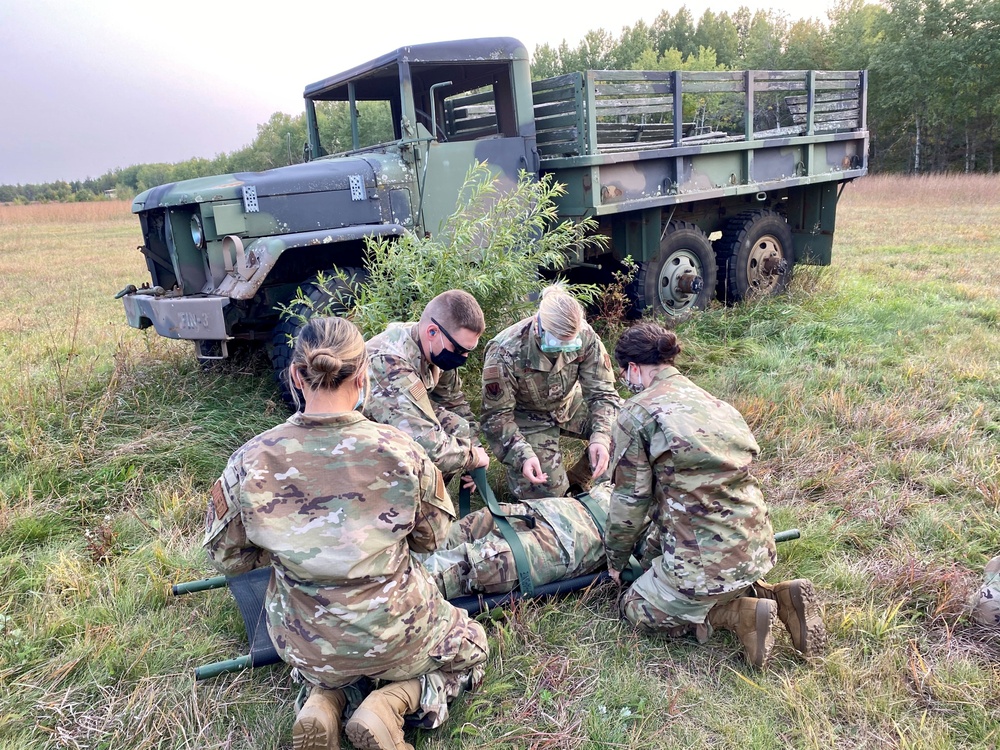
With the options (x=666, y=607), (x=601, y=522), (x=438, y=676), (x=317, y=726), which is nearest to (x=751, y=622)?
(x=666, y=607)

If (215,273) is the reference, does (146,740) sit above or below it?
below

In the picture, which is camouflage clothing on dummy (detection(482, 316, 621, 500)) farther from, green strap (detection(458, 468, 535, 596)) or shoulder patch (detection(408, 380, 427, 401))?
shoulder patch (detection(408, 380, 427, 401))

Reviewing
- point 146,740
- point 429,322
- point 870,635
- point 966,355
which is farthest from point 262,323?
point 966,355

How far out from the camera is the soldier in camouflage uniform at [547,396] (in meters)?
3.13

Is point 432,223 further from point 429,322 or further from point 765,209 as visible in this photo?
point 765,209

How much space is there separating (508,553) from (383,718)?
0.89 meters

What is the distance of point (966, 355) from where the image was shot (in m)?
4.96

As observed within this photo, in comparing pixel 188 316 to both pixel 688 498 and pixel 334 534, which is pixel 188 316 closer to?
pixel 334 534

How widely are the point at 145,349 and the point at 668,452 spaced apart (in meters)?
4.16

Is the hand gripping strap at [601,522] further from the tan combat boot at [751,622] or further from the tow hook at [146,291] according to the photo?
the tow hook at [146,291]

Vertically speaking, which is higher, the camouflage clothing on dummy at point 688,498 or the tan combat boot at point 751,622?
the camouflage clothing on dummy at point 688,498

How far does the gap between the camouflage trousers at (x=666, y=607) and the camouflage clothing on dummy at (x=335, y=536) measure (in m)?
0.79

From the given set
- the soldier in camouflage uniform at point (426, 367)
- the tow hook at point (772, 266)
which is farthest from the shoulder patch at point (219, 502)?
the tow hook at point (772, 266)

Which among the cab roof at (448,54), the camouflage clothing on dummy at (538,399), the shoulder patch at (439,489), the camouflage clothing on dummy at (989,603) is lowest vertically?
the camouflage clothing on dummy at (989,603)
